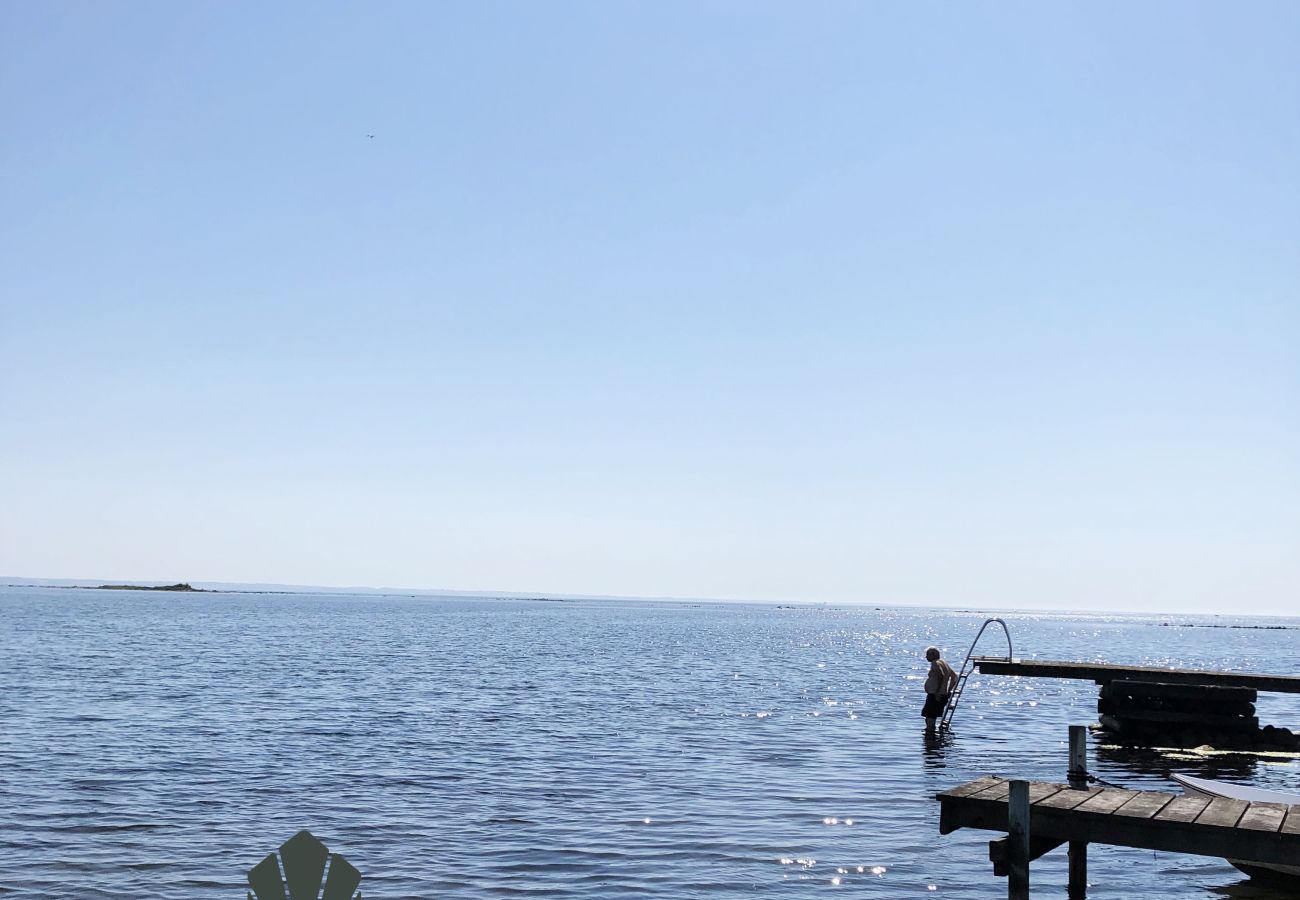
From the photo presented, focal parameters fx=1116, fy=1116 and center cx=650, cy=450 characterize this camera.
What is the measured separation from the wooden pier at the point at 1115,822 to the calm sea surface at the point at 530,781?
3593 mm

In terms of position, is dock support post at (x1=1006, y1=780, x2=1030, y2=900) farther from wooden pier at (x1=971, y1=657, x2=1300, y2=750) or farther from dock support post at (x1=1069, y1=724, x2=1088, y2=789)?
wooden pier at (x1=971, y1=657, x2=1300, y2=750)

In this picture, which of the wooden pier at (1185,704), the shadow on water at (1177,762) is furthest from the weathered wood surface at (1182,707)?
the shadow on water at (1177,762)

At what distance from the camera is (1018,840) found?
37.5 ft

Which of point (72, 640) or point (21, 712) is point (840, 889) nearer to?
point (21, 712)

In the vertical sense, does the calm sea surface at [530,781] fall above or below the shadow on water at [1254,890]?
below

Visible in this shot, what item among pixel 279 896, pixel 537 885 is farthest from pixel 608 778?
pixel 279 896

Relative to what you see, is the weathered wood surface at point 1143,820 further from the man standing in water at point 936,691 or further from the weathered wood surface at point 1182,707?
the man standing in water at point 936,691

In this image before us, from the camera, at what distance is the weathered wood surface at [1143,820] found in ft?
35.0

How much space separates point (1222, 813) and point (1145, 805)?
72cm

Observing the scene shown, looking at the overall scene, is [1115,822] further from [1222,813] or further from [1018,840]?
[1222,813]

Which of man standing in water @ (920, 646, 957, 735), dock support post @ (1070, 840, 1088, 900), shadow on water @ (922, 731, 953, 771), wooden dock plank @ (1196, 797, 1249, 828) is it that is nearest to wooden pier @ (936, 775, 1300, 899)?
wooden dock plank @ (1196, 797, 1249, 828)

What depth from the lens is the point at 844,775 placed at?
82.0 feet

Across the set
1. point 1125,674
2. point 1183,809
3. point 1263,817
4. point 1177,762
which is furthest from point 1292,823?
point 1125,674

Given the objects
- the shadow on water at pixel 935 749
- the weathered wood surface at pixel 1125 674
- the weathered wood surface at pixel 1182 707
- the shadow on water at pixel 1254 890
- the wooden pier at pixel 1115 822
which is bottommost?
the shadow on water at pixel 935 749
